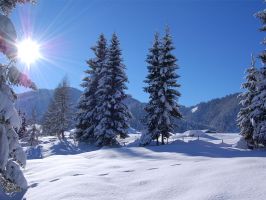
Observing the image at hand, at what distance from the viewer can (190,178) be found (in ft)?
33.3

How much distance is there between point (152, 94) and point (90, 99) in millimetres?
8262

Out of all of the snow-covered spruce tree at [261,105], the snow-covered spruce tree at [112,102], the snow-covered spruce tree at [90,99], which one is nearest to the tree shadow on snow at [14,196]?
the snow-covered spruce tree at [261,105]

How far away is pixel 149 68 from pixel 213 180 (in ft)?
95.4

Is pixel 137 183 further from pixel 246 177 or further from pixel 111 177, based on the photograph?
pixel 246 177

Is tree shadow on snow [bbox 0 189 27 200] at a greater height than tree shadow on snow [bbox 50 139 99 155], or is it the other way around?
tree shadow on snow [bbox 50 139 99 155]

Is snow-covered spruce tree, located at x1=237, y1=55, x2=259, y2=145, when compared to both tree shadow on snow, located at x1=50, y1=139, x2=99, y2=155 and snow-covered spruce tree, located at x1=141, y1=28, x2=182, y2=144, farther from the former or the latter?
tree shadow on snow, located at x1=50, y1=139, x2=99, y2=155

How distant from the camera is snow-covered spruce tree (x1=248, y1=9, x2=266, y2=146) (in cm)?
2806

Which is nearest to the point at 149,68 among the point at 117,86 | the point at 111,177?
the point at 117,86

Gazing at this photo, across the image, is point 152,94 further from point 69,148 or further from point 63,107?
point 63,107

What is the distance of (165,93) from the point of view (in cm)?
3688

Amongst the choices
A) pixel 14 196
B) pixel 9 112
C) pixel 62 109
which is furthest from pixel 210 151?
pixel 62 109

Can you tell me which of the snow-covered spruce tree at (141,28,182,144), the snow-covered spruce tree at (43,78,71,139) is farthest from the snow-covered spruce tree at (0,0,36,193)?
the snow-covered spruce tree at (43,78,71,139)

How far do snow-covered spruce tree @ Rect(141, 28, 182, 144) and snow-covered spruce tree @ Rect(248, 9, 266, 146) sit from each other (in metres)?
9.54

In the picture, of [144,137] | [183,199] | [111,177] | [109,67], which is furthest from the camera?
[109,67]
